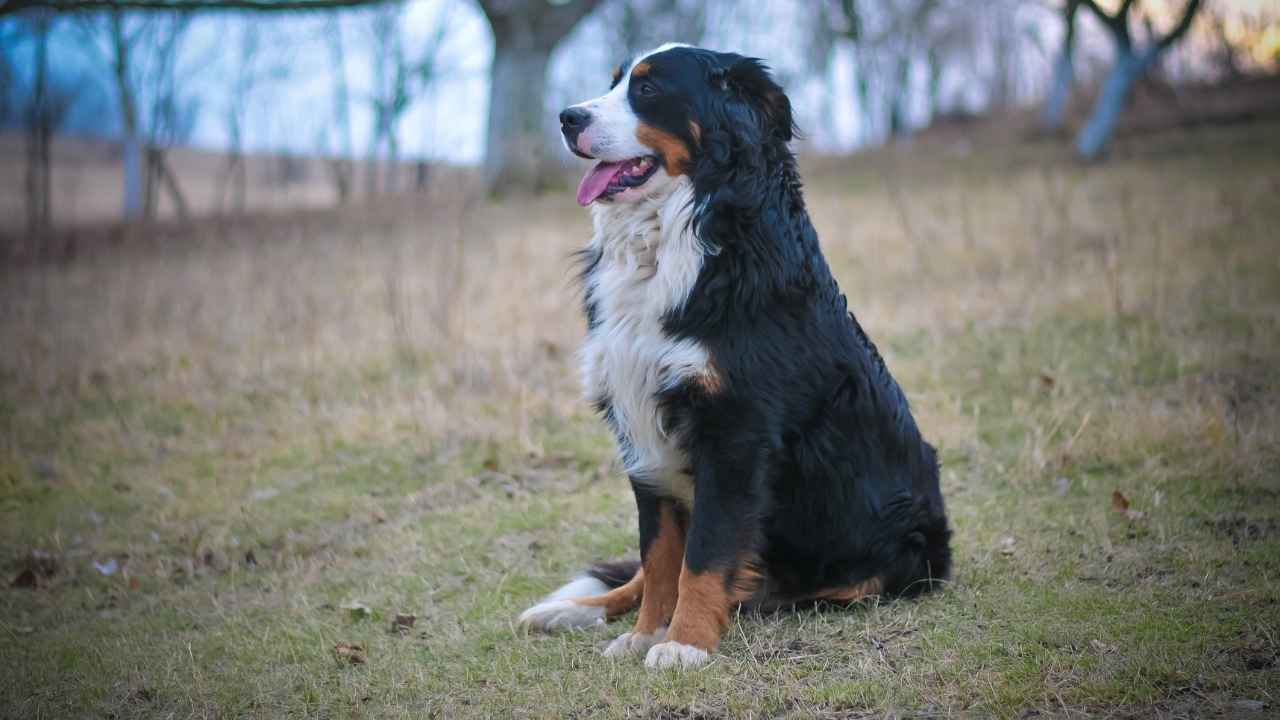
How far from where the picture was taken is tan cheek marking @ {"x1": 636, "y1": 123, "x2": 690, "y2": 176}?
3920mm

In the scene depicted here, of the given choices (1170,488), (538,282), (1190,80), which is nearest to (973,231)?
(538,282)

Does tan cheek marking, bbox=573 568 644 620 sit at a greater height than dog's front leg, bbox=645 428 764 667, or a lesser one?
lesser

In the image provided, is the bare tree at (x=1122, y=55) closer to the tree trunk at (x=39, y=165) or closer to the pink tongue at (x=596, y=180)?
the pink tongue at (x=596, y=180)

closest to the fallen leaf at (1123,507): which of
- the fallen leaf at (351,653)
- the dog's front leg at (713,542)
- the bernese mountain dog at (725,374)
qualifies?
the bernese mountain dog at (725,374)

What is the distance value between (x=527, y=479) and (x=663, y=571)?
9.00 feet

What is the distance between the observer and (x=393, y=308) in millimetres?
9383

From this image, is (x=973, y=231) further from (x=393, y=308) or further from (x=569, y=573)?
(x=569, y=573)

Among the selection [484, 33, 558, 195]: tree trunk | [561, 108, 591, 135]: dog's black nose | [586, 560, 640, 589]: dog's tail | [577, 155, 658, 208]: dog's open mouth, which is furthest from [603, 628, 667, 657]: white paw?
[484, 33, 558, 195]: tree trunk

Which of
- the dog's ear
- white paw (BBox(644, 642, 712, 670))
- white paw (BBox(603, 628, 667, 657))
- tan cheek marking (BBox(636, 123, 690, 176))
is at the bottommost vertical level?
white paw (BBox(603, 628, 667, 657))

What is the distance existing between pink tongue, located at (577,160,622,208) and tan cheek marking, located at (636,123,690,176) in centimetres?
15

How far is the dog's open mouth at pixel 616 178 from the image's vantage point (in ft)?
13.0

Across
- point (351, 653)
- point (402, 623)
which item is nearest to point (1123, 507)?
point (402, 623)

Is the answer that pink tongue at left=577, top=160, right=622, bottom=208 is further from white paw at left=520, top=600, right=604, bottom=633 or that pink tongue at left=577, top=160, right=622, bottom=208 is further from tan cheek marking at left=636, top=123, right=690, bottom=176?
white paw at left=520, top=600, right=604, bottom=633

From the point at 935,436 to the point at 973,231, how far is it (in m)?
6.55
